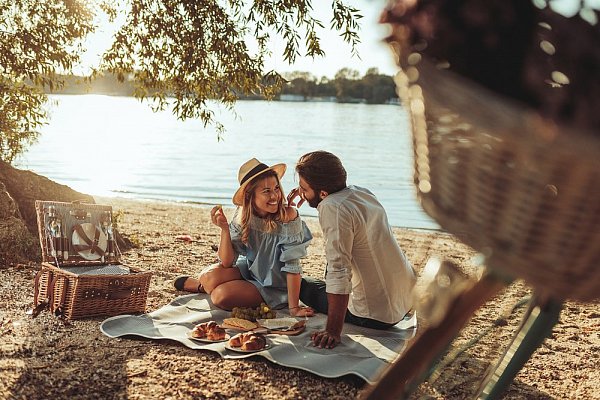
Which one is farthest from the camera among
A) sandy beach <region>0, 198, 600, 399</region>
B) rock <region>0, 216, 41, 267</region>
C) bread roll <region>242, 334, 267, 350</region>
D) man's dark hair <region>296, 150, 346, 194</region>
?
rock <region>0, 216, 41, 267</region>

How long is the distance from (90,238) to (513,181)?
200 inches

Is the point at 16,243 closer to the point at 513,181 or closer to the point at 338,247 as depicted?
the point at 338,247

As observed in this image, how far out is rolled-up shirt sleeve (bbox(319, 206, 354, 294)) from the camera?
168 inches

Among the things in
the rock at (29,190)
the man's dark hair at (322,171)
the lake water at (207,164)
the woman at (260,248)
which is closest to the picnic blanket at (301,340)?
the woman at (260,248)

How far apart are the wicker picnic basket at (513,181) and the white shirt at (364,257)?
11.0ft

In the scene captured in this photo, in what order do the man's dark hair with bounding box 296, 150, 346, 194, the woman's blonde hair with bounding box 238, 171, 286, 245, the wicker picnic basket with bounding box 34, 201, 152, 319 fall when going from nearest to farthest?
the man's dark hair with bounding box 296, 150, 346, 194 < the wicker picnic basket with bounding box 34, 201, 152, 319 < the woman's blonde hair with bounding box 238, 171, 286, 245

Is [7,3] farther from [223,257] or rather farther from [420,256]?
[420,256]

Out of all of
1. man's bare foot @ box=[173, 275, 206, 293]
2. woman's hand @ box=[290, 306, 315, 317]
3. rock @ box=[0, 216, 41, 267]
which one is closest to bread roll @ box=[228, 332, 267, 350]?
woman's hand @ box=[290, 306, 315, 317]

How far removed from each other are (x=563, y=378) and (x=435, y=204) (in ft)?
12.1

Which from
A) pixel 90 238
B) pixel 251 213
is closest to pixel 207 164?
pixel 90 238

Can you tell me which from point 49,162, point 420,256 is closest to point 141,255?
point 420,256

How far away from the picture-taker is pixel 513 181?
860mm

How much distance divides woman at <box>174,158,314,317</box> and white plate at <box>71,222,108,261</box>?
873 millimetres

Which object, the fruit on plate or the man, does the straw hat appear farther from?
the fruit on plate
